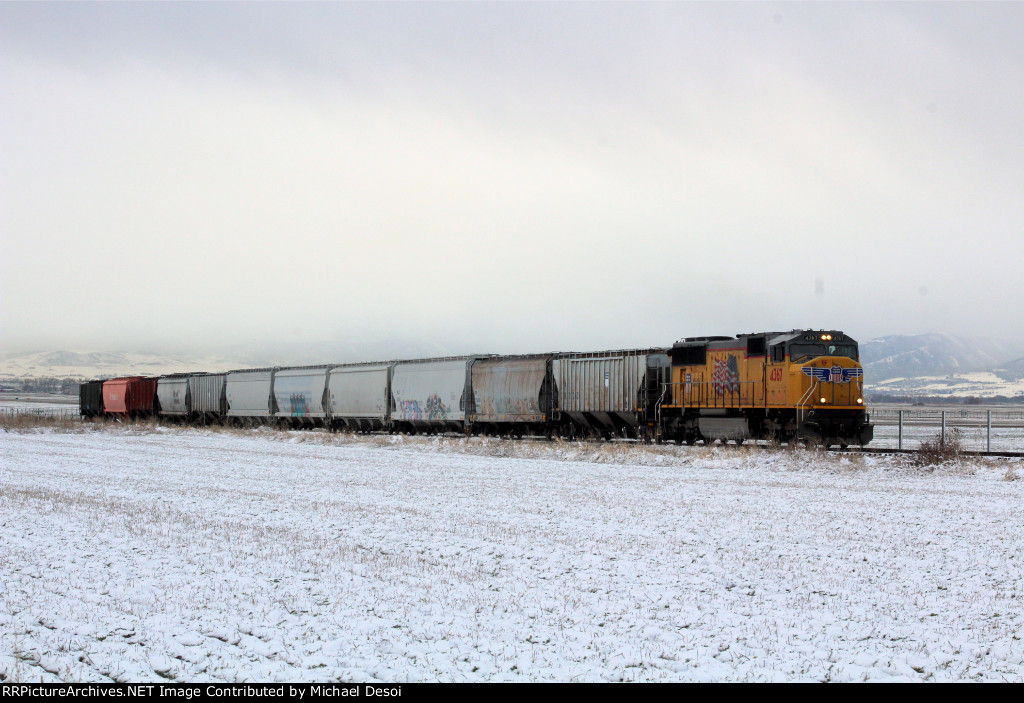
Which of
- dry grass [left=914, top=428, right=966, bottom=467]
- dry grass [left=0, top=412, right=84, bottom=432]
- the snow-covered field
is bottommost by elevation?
dry grass [left=0, top=412, right=84, bottom=432]

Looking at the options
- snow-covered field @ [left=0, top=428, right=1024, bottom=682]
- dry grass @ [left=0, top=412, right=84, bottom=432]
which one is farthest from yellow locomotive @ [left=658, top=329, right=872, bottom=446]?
dry grass @ [left=0, top=412, right=84, bottom=432]

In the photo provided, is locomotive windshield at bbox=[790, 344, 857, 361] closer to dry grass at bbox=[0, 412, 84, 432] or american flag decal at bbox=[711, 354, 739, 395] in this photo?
american flag decal at bbox=[711, 354, 739, 395]

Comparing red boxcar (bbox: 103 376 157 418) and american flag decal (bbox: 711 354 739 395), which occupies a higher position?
american flag decal (bbox: 711 354 739 395)

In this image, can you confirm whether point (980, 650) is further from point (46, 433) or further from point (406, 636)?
point (46, 433)

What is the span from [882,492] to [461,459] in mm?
13519

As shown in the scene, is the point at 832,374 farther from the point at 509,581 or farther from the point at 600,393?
the point at 509,581

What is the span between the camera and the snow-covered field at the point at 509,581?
6.82 metres

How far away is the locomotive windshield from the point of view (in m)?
24.7

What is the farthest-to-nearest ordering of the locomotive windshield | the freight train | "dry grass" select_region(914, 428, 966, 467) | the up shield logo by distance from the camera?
the freight train
the locomotive windshield
the up shield logo
"dry grass" select_region(914, 428, 966, 467)

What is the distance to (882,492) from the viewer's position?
18.0 m

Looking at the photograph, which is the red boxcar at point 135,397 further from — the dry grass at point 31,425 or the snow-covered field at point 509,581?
the snow-covered field at point 509,581

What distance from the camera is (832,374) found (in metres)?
24.8

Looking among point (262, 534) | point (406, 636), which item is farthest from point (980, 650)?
point (262, 534)
